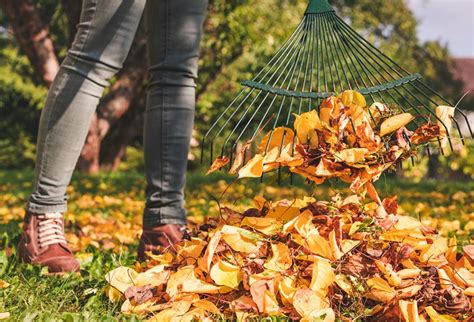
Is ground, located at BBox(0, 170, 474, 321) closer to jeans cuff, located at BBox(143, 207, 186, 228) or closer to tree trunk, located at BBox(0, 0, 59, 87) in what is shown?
jeans cuff, located at BBox(143, 207, 186, 228)

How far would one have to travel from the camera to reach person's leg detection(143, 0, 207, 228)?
2.29 meters

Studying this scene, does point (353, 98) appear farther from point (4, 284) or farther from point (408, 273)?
point (4, 284)

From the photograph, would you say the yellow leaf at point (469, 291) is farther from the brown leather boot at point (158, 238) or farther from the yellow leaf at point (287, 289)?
the brown leather boot at point (158, 238)

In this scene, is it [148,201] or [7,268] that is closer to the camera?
[7,268]

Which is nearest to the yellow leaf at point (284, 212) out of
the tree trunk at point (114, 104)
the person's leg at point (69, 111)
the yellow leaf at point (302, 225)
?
the yellow leaf at point (302, 225)

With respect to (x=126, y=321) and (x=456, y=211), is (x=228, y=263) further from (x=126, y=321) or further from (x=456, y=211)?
(x=456, y=211)

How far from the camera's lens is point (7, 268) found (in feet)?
6.93

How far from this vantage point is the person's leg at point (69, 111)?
213cm

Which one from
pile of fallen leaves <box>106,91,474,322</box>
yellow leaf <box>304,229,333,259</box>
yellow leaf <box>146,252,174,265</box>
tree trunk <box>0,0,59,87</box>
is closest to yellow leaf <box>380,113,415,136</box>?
pile of fallen leaves <box>106,91,474,322</box>

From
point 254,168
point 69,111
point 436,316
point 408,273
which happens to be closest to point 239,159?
point 254,168

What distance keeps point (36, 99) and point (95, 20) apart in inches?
455

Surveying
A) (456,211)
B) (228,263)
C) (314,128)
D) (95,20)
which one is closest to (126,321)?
(228,263)

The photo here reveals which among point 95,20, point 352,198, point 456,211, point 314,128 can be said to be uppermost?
point 95,20

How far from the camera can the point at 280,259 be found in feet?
5.51
